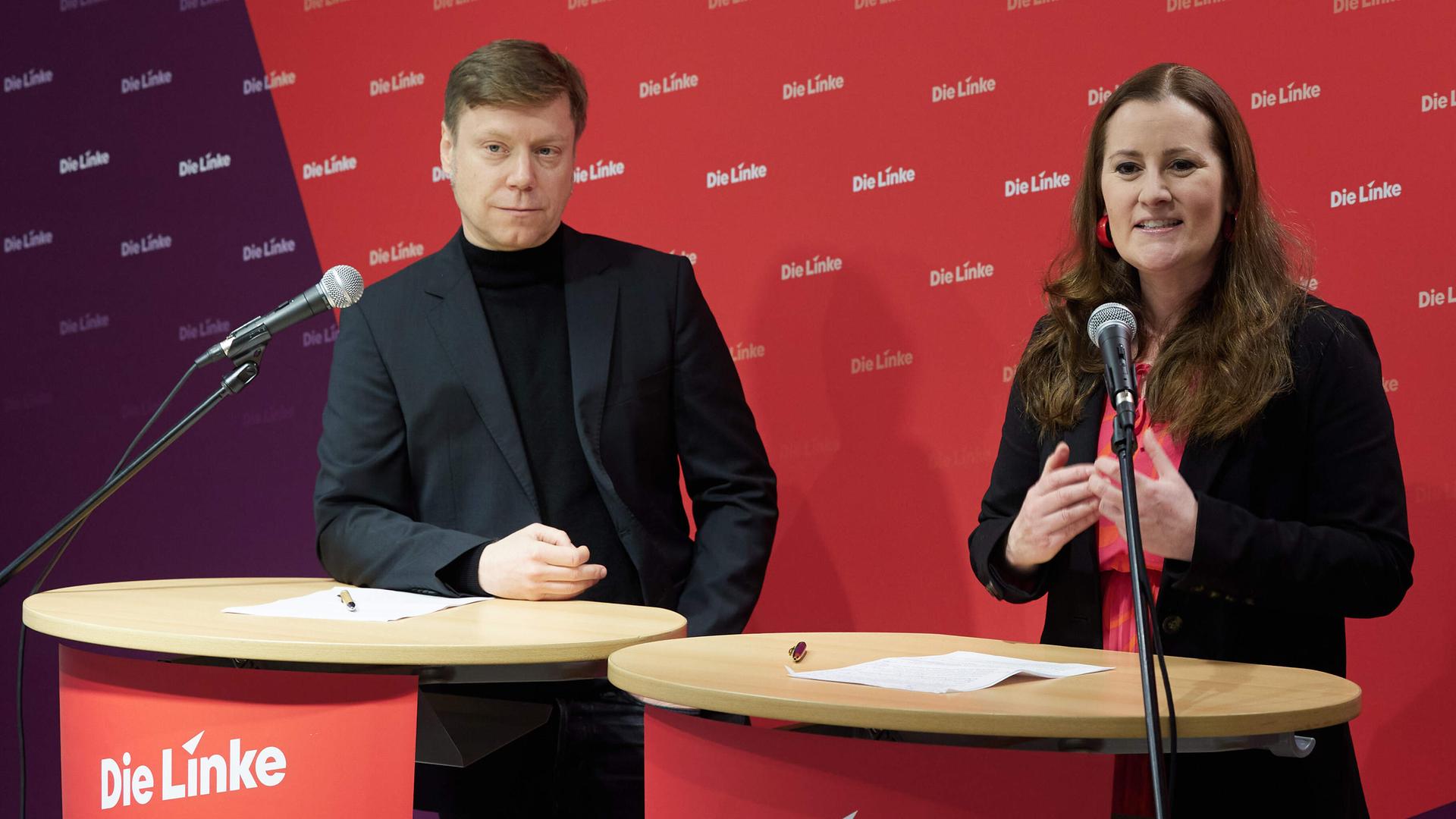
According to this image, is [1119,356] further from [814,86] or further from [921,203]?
[814,86]

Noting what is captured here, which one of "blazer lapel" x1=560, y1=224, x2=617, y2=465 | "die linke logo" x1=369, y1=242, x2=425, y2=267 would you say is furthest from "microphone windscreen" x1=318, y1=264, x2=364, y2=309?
"die linke logo" x1=369, y1=242, x2=425, y2=267

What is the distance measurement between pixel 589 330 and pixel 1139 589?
1.71 m

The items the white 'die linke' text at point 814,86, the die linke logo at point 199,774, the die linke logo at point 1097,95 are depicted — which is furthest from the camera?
the white 'die linke' text at point 814,86

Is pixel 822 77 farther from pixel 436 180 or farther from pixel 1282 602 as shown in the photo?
pixel 1282 602

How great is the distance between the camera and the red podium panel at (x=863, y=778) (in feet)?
5.40

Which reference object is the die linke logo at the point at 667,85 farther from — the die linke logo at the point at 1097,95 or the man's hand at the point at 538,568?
the man's hand at the point at 538,568

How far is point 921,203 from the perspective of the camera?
349cm

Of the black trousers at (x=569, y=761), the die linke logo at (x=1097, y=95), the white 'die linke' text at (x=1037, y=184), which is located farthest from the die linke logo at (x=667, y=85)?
the black trousers at (x=569, y=761)

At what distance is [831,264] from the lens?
141 inches

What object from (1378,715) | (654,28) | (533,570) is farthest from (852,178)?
(1378,715)

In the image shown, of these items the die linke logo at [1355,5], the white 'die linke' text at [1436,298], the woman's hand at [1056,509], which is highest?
the die linke logo at [1355,5]

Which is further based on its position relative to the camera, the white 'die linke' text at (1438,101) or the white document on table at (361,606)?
the white 'die linke' text at (1438,101)

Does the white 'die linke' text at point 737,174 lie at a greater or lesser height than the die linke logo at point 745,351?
greater

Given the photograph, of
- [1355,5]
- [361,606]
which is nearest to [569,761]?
[361,606]
